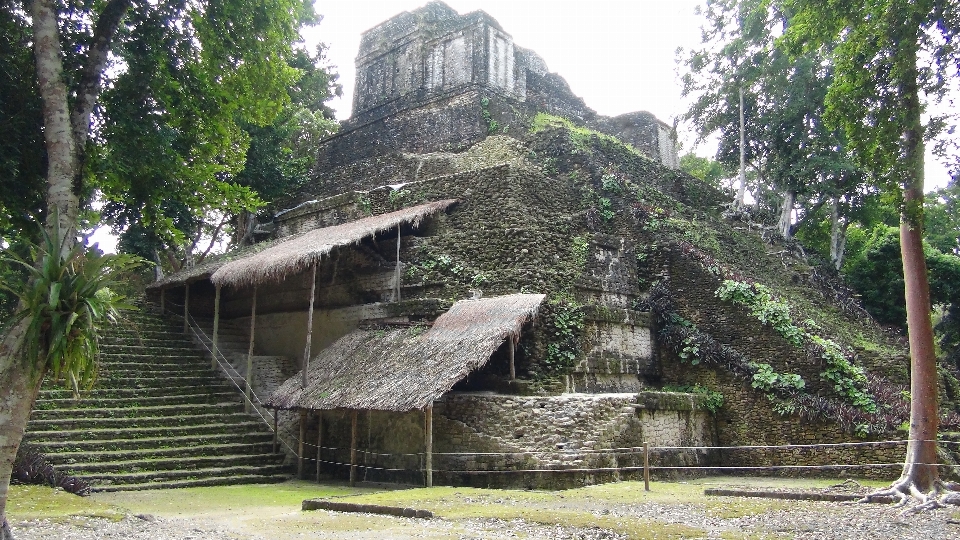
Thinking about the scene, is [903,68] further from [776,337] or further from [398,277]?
[398,277]

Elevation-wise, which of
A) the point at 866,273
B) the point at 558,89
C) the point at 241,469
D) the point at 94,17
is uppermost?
the point at 558,89

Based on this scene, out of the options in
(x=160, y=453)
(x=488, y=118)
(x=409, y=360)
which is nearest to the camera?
(x=409, y=360)

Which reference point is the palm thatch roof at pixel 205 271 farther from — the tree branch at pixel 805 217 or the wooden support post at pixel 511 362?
the tree branch at pixel 805 217

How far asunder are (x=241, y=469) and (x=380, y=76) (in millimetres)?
12541

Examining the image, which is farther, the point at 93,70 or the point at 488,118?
the point at 488,118

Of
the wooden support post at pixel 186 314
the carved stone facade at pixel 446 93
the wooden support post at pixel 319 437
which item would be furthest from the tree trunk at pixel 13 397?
the carved stone facade at pixel 446 93

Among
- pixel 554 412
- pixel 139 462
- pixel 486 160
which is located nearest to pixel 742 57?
pixel 486 160

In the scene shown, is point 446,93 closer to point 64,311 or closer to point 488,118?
point 488,118

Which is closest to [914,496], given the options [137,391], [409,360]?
[409,360]

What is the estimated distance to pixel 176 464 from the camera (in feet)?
32.9

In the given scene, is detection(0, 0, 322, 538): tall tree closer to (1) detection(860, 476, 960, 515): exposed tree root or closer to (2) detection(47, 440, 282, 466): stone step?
(2) detection(47, 440, 282, 466): stone step

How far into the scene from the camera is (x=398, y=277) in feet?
40.0

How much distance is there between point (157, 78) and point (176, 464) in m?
5.23

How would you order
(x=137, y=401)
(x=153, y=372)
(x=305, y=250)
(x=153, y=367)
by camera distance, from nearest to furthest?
(x=305, y=250), (x=137, y=401), (x=153, y=372), (x=153, y=367)
